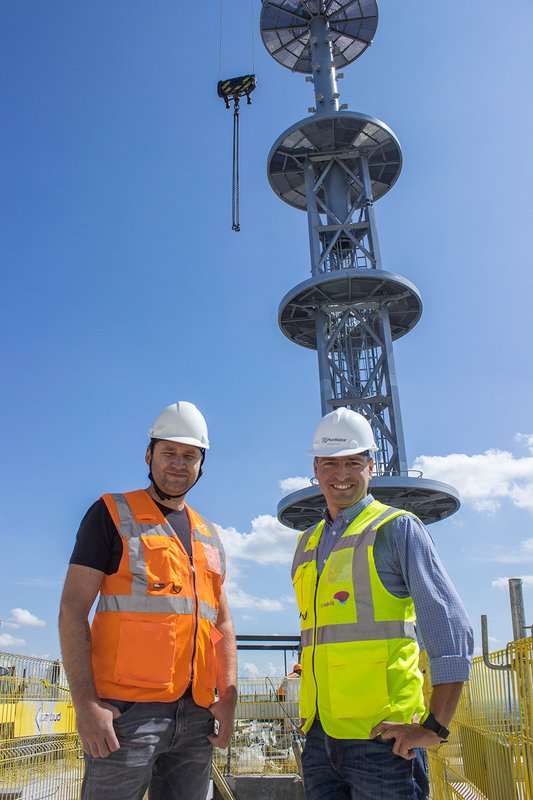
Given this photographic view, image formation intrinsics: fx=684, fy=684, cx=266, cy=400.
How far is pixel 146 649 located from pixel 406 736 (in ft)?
3.97

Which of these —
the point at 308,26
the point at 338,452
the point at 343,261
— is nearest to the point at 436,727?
the point at 338,452

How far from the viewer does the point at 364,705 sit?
295cm

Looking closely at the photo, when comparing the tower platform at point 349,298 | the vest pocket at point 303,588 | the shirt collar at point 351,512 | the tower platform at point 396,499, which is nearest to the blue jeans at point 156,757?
the vest pocket at point 303,588

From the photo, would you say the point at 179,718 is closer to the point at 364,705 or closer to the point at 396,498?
the point at 364,705

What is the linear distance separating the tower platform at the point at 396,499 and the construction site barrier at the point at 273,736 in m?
8.20

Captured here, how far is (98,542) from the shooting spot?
3.32 meters

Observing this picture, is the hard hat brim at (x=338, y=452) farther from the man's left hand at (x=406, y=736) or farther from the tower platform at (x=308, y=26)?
the tower platform at (x=308, y=26)

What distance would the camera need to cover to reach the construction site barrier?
4.74m

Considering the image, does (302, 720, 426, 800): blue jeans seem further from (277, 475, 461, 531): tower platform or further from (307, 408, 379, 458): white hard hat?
(277, 475, 461, 531): tower platform

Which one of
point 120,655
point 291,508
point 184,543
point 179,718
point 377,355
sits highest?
point 377,355

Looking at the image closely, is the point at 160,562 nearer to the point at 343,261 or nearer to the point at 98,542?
the point at 98,542

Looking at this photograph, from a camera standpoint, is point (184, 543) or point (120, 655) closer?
point (120, 655)

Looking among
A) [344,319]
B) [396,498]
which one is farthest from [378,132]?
[396,498]

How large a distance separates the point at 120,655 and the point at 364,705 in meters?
1.12
